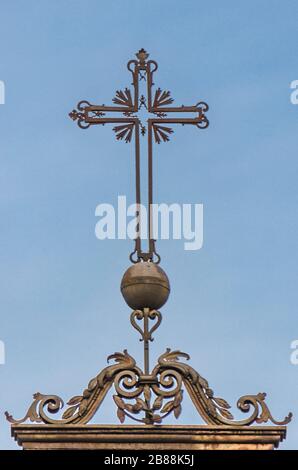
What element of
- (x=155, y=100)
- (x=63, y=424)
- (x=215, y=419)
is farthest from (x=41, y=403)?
(x=155, y=100)

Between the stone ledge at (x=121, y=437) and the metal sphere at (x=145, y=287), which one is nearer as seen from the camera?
the stone ledge at (x=121, y=437)

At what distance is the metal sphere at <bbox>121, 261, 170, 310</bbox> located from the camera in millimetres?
19344

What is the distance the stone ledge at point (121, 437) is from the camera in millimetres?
18562

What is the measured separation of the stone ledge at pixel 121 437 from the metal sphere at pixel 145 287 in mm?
1212

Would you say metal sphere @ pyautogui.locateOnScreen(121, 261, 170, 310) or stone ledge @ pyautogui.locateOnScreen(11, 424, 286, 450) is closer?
stone ledge @ pyautogui.locateOnScreen(11, 424, 286, 450)

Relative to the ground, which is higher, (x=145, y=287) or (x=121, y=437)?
(x=145, y=287)

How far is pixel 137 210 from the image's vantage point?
19750mm

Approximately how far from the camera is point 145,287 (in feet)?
63.4

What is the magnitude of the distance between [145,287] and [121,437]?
1409 mm

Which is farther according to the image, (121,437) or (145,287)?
(145,287)

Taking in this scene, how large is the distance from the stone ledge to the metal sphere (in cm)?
121

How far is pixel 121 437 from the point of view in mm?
18578

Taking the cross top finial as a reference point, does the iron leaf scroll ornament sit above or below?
below
